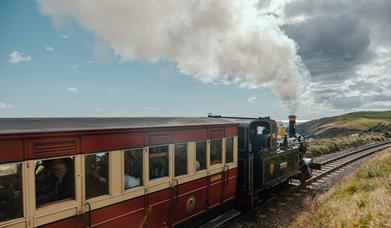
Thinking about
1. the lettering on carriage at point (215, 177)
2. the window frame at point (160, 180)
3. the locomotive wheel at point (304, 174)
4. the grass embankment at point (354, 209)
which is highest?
the window frame at point (160, 180)

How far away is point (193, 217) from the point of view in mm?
7676

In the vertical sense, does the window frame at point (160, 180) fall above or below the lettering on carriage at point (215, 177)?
above

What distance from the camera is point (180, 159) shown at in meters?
7.20

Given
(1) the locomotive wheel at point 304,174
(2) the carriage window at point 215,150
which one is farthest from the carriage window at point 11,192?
(1) the locomotive wheel at point 304,174

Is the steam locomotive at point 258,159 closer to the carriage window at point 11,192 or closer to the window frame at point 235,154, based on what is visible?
the window frame at point 235,154

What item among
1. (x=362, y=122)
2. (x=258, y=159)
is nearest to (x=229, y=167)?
(x=258, y=159)

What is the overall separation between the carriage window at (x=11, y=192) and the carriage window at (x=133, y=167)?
1959 millimetres

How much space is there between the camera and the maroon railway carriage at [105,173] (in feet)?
14.3

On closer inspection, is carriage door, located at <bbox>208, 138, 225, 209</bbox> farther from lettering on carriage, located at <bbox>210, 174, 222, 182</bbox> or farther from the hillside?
the hillside

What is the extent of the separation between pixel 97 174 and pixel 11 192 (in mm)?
1422

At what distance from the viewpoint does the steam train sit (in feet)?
14.5

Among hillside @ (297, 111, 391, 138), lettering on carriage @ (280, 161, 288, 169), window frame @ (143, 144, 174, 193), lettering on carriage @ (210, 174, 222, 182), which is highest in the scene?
window frame @ (143, 144, 174, 193)

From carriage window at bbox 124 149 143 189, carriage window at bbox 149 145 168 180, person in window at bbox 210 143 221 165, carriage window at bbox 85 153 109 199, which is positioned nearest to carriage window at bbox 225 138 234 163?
person in window at bbox 210 143 221 165

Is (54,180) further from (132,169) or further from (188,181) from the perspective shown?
(188,181)
